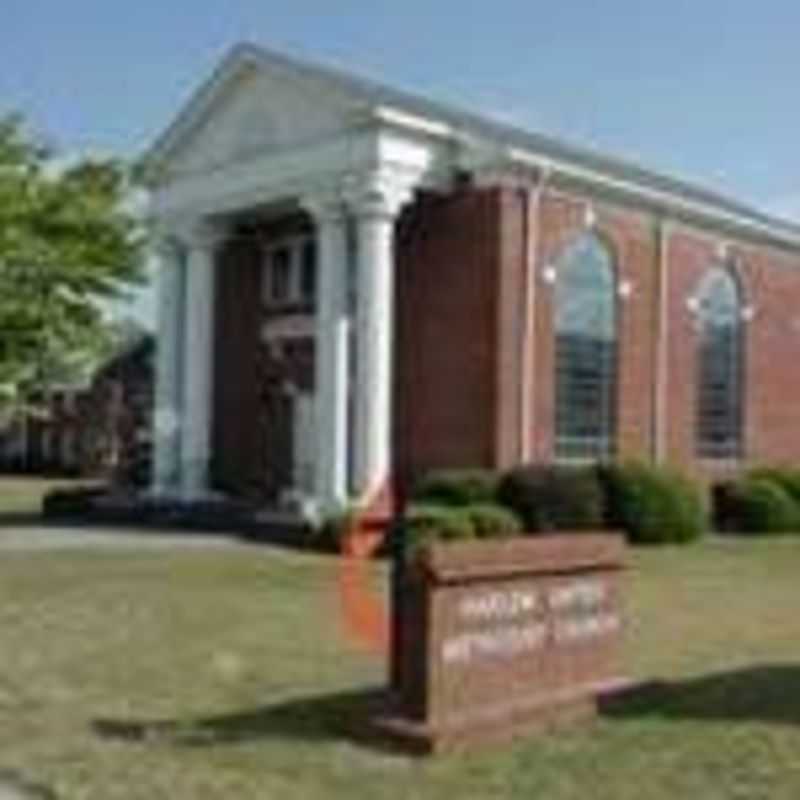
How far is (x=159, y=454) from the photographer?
130ft

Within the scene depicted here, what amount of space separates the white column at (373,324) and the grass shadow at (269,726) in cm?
2102

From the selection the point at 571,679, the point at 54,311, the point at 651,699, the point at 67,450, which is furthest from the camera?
the point at 67,450

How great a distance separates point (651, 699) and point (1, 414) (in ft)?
26.7

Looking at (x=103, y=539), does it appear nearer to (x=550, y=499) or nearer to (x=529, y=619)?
(x=550, y=499)

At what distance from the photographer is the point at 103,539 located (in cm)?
3216

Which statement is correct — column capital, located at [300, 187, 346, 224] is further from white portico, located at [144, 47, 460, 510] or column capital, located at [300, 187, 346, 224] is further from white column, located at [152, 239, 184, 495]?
white column, located at [152, 239, 184, 495]

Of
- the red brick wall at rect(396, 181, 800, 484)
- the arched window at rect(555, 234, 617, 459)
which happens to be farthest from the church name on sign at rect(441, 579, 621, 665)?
the arched window at rect(555, 234, 617, 459)

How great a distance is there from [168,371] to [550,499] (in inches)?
431

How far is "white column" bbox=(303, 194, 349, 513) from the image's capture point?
34.3 meters

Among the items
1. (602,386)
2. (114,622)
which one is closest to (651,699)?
(114,622)

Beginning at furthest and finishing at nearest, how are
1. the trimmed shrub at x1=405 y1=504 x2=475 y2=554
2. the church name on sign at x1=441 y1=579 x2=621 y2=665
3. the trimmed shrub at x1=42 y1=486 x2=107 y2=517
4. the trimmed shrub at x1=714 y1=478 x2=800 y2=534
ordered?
the trimmed shrub at x1=42 y1=486 x2=107 y2=517
the trimmed shrub at x1=714 y1=478 x2=800 y2=534
the trimmed shrub at x1=405 y1=504 x2=475 y2=554
the church name on sign at x1=441 y1=579 x2=621 y2=665

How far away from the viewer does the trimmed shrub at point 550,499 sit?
3209 cm

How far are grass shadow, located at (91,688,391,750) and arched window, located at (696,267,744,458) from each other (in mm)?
28303

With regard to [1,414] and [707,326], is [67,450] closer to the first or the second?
[707,326]
